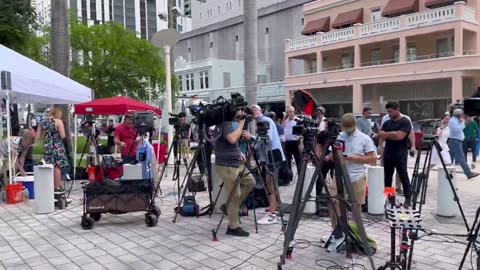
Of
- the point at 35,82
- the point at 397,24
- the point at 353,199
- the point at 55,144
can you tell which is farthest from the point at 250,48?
the point at 397,24

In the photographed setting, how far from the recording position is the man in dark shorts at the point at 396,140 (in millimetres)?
6762

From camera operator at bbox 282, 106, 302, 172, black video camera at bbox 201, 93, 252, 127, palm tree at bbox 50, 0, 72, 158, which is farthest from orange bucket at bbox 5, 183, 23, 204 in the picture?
camera operator at bbox 282, 106, 302, 172

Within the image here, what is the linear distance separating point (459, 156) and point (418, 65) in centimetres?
1939

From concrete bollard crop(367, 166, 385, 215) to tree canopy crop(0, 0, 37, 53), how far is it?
11061 millimetres

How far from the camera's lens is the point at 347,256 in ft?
15.5

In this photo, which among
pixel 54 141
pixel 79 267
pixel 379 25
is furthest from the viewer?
pixel 379 25

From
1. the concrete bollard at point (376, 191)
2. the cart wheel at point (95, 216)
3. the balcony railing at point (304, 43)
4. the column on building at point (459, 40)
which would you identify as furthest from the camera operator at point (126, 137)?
the balcony railing at point (304, 43)

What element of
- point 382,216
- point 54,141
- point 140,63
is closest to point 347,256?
point 382,216

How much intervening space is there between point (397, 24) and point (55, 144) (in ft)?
86.3

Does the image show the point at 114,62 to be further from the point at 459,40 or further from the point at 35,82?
the point at 459,40

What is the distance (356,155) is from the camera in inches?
201

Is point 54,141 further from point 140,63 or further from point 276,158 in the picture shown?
point 140,63

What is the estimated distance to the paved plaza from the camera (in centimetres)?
465

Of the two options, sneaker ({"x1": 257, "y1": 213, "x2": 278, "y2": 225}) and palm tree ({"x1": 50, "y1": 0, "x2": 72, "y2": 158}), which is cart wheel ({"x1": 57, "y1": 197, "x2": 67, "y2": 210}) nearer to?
sneaker ({"x1": 257, "y1": 213, "x2": 278, "y2": 225})
